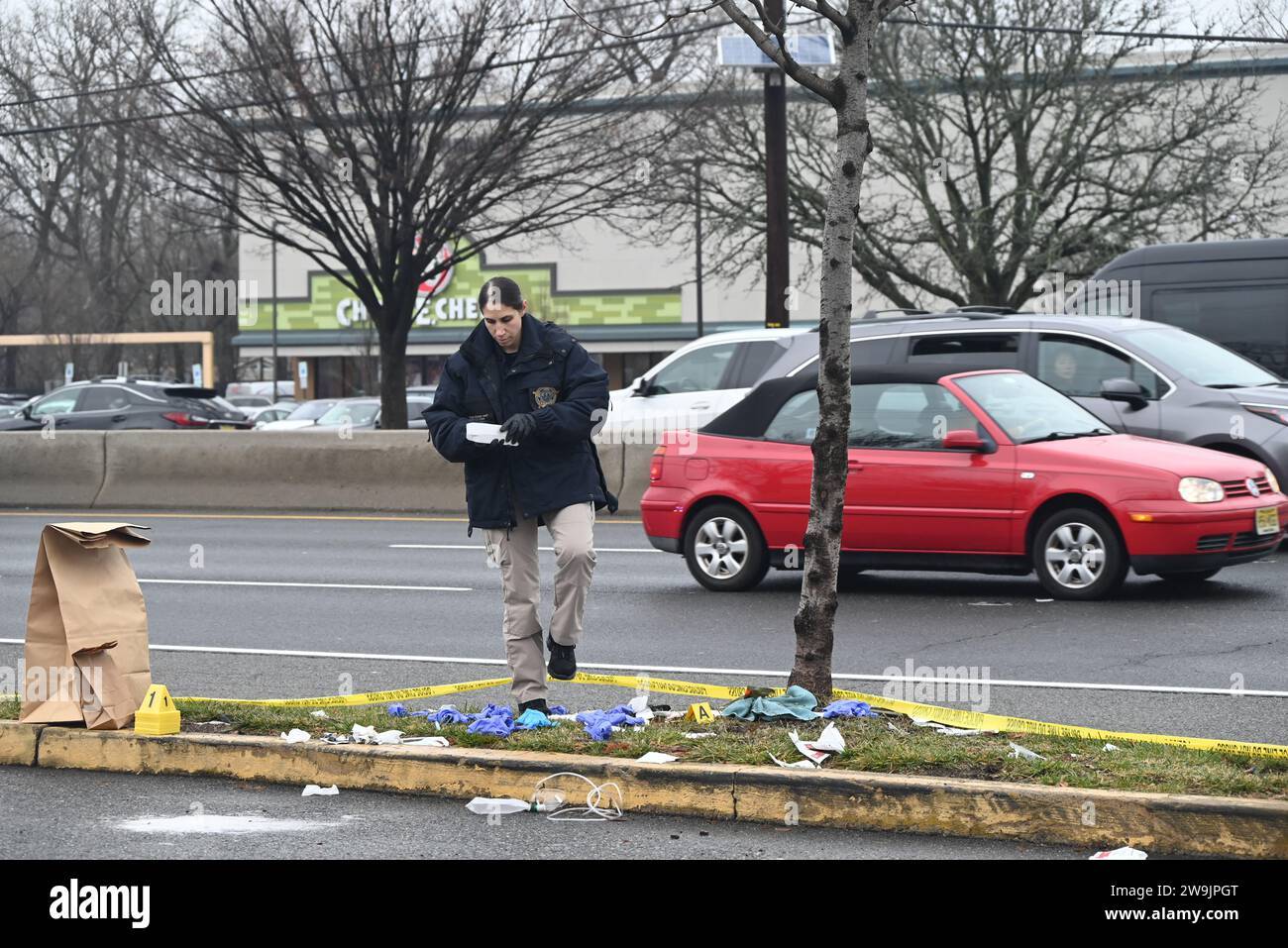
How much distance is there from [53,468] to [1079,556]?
48.8 feet

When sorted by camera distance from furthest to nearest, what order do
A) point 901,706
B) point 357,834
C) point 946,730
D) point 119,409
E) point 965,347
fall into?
point 119,409 < point 965,347 < point 901,706 < point 946,730 < point 357,834

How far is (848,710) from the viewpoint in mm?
6617

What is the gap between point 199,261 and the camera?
63656 millimetres

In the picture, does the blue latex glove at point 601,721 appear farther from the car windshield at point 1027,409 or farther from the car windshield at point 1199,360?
the car windshield at point 1199,360

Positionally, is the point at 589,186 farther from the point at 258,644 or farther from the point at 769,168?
the point at 258,644

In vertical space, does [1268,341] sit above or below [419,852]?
above

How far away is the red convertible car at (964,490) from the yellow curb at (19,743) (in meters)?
6.05

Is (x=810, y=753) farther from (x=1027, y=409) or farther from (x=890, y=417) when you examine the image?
(x=1027, y=409)

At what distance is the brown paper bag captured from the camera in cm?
656

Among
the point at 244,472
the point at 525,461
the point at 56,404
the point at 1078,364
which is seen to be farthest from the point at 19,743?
the point at 56,404

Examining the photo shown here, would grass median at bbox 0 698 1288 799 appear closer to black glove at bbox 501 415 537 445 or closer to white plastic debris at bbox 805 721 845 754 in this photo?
white plastic debris at bbox 805 721 845 754
